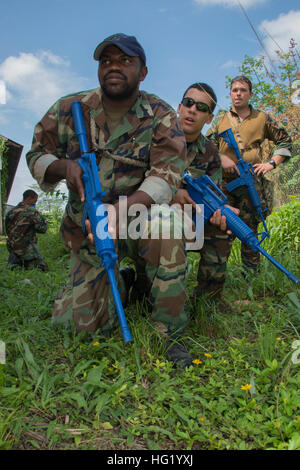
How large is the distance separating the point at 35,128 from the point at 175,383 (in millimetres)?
1736

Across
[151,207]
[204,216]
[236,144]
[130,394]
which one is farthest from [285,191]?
[130,394]

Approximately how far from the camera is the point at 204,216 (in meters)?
2.91

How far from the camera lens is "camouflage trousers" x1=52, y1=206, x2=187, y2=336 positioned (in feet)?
6.98

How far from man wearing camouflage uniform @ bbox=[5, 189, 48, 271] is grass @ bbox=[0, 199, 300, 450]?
3.86 meters

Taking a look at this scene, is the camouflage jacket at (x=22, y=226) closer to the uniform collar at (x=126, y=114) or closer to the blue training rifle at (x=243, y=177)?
the blue training rifle at (x=243, y=177)

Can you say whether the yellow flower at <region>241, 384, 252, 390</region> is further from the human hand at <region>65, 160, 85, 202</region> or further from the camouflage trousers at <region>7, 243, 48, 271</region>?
the camouflage trousers at <region>7, 243, 48, 271</region>

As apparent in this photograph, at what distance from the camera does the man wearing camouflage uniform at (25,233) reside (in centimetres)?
631

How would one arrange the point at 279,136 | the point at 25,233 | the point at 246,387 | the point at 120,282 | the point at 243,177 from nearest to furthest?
the point at 246,387
the point at 120,282
the point at 243,177
the point at 279,136
the point at 25,233

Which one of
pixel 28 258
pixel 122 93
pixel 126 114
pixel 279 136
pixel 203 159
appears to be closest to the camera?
pixel 122 93

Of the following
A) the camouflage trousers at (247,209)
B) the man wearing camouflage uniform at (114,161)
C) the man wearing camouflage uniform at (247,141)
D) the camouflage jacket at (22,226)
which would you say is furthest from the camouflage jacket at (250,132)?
the camouflage jacket at (22,226)

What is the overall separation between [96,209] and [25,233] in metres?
4.87

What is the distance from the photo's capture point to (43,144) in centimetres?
246

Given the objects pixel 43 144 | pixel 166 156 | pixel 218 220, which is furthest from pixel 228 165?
pixel 43 144

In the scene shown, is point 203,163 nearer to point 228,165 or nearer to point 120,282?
point 228,165
